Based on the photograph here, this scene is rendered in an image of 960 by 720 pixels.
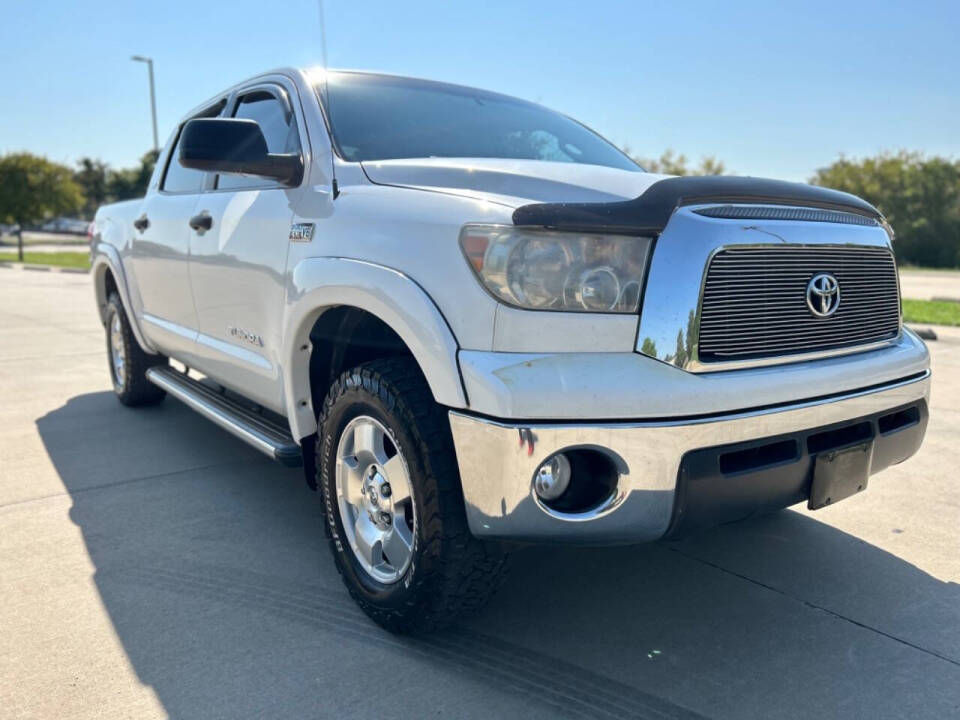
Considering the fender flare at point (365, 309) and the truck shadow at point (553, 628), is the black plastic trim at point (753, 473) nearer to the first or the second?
the truck shadow at point (553, 628)

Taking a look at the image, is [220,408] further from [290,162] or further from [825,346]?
[825,346]

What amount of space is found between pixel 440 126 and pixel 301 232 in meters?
0.85

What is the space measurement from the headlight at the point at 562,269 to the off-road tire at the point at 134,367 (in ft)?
12.6

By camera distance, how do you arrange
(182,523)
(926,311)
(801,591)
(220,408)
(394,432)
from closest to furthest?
1. (394,432)
2. (801,591)
3. (182,523)
4. (220,408)
5. (926,311)

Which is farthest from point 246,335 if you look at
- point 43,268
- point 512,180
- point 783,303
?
point 43,268

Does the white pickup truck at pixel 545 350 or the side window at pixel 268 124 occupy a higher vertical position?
the side window at pixel 268 124

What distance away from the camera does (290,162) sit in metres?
3.00

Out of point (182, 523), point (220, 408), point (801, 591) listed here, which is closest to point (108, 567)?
point (182, 523)

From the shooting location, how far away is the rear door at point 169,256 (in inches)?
159

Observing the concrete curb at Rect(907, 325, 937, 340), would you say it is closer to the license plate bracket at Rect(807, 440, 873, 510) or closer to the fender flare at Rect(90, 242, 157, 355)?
the license plate bracket at Rect(807, 440, 873, 510)

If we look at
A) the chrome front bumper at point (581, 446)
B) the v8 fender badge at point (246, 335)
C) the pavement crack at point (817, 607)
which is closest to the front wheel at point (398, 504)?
the chrome front bumper at point (581, 446)

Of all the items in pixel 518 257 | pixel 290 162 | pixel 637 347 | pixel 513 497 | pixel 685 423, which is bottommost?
pixel 513 497

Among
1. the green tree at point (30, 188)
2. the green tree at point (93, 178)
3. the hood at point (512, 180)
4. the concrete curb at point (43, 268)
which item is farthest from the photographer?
the green tree at point (93, 178)

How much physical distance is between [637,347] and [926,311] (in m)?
10.4
